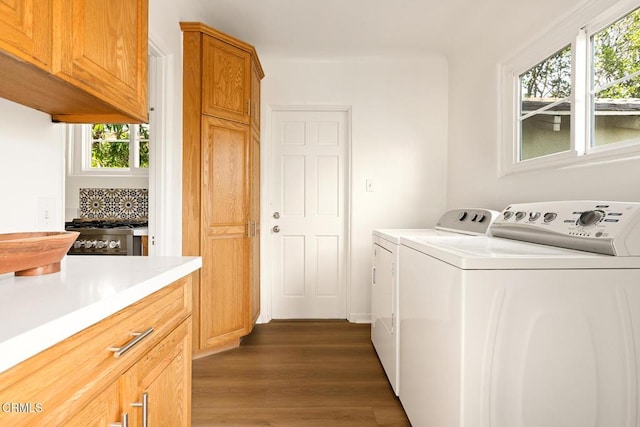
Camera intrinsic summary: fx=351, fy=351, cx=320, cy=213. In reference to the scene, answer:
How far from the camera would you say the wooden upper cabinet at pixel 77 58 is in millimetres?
794

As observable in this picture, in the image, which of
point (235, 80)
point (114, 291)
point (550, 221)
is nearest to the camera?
point (114, 291)

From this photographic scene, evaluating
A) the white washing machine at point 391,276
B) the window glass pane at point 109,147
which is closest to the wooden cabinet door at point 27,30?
the white washing machine at point 391,276

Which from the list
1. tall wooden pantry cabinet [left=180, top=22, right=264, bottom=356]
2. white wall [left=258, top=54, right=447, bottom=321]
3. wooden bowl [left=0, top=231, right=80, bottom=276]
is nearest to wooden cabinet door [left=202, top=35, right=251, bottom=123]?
tall wooden pantry cabinet [left=180, top=22, right=264, bottom=356]

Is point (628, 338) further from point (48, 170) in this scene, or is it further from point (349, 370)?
point (48, 170)

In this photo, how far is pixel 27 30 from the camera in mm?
791

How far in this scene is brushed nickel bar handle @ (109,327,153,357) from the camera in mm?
724

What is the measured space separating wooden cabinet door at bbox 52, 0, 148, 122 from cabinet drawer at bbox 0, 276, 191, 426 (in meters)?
0.65

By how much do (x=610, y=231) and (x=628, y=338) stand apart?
340 millimetres

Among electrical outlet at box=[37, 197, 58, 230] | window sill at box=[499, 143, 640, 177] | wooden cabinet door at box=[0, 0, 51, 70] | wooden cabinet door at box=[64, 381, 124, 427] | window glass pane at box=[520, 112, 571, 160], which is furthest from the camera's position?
window glass pane at box=[520, 112, 571, 160]

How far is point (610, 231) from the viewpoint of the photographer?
116cm

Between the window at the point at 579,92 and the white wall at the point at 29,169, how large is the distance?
7.30 ft

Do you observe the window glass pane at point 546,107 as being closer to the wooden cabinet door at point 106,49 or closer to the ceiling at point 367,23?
the ceiling at point 367,23

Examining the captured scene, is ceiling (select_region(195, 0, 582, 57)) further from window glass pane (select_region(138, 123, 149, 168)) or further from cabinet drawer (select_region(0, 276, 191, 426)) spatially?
cabinet drawer (select_region(0, 276, 191, 426))

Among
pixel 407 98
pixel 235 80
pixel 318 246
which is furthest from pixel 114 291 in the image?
pixel 407 98
